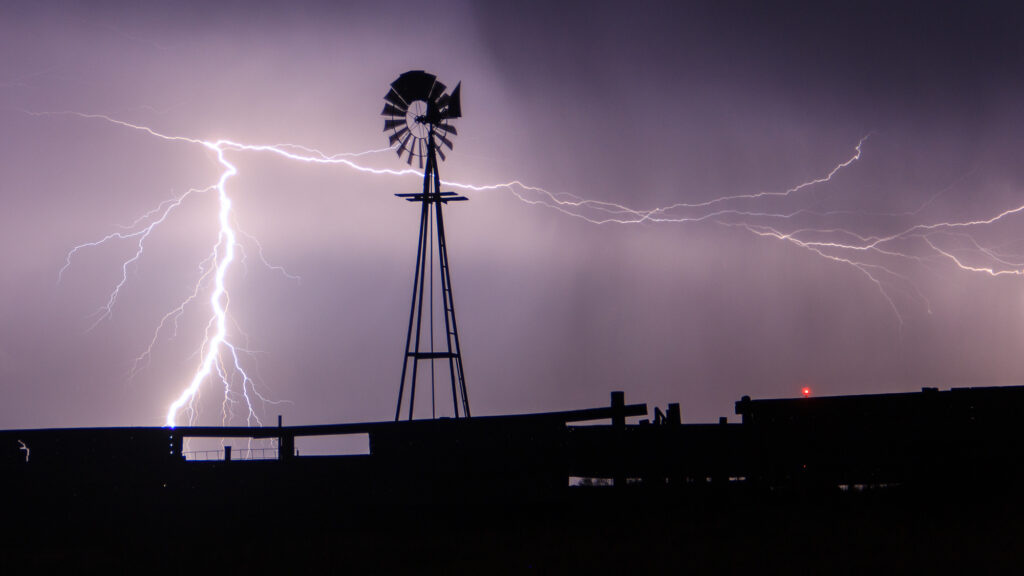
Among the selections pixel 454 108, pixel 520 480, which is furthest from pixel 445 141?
pixel 520 480

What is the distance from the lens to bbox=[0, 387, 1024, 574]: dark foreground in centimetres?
1102

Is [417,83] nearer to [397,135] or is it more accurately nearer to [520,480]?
[397,135]

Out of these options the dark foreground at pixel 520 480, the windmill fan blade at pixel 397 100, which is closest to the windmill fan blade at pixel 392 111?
the windmill fan blade at pixel 397 100

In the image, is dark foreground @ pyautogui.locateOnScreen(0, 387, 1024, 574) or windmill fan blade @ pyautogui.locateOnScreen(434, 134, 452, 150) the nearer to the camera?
dark foreground @ pyautogui.locateOnScreen(0, 387, 1024, 574)

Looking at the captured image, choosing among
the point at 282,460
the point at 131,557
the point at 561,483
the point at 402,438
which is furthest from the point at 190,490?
the point at 561,483

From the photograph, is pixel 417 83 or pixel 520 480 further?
pixel 417 83

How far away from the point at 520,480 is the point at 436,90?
12302 millimetres

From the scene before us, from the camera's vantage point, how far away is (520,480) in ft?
39.9

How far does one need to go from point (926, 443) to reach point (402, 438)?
7.08 m

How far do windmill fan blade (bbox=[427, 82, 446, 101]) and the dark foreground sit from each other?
11075 mm

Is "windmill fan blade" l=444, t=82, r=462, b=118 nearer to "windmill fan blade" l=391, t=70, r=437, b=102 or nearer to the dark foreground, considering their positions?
"windmill fan blade" l=391, t=70, r=437, b=102

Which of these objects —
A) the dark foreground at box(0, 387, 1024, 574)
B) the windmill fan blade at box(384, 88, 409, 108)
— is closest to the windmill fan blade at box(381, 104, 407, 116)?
the windmill fan blade at box(384, 88, 409, 108)

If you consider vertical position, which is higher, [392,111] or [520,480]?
[392,111]

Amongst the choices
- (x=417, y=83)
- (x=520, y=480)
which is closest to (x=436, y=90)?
(x=417, y=83)
